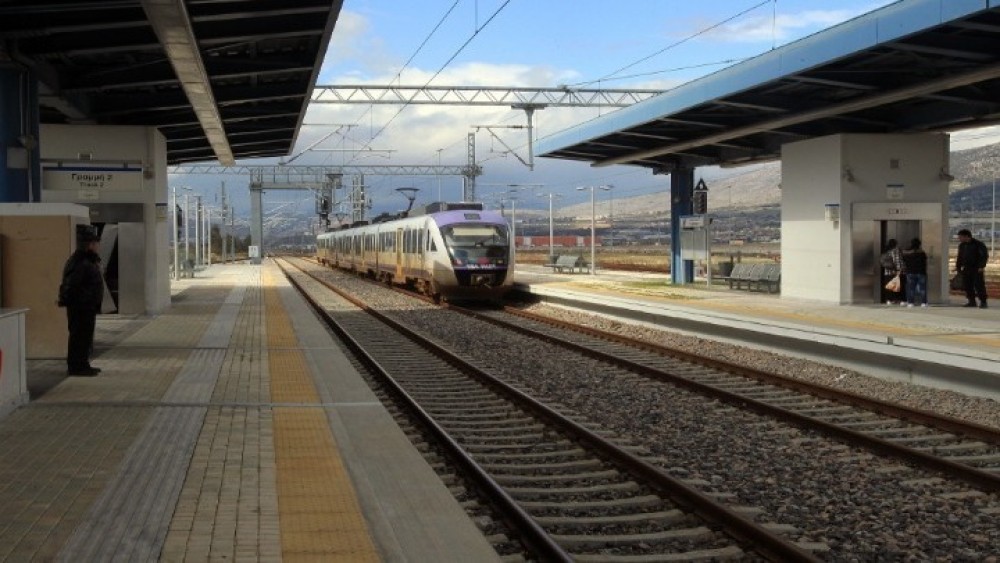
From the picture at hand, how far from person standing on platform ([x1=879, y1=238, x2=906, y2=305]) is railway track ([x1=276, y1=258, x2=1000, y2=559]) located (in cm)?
642

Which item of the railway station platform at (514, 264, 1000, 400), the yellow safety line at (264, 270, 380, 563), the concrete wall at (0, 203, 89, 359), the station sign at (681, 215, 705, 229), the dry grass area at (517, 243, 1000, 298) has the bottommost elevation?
the yellow safety line at (264, 270, 380, 563)

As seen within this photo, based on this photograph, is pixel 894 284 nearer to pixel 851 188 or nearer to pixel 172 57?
pixel 851 188

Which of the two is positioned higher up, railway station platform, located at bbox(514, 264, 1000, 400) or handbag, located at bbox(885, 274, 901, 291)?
handbag, located at bbox(885, 274, 901, 291)

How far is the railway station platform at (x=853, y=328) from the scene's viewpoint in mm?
11766

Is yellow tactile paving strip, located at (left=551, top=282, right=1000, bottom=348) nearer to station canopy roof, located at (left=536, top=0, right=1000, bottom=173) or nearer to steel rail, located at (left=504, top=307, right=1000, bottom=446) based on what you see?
steel rail, located at (left=504, top=307, right=1000, bottom=446)

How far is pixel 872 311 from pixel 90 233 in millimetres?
13173

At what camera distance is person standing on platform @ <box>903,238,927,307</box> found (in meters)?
18.8

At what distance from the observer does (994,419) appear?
10039mm

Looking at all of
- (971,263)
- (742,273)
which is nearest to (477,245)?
(742,273)

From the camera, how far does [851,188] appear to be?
64.7 ft

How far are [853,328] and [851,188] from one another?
19.1ft

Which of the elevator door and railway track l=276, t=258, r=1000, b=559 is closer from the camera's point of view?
railway track l=276, t=258, r=1000, b=559

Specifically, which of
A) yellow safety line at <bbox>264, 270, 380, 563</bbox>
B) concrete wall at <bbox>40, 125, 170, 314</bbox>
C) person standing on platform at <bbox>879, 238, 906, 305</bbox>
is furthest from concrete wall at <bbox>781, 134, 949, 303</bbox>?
concrete wall at <bbox>40, 125, 170, 314</bbox>

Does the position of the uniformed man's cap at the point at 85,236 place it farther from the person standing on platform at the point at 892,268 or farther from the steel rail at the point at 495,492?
the person standing on platform at the point at 892,268
